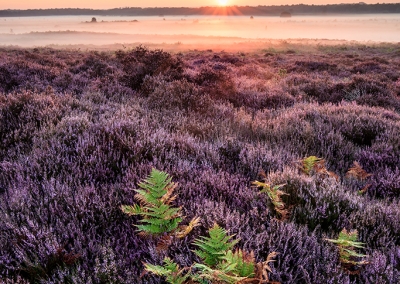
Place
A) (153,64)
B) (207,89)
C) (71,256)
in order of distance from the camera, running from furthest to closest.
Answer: (153,64) → (207,89) → (71,256)

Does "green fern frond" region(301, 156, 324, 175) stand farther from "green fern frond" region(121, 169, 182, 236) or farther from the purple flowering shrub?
"green fern frond" region(121, 169, 182, 236)

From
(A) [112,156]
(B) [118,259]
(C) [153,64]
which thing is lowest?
(B) [118,259]

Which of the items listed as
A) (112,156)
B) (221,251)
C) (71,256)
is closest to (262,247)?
(221,251)

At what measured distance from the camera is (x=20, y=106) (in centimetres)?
500

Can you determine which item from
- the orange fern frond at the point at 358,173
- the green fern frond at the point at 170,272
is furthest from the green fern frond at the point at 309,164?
the green fern frond at the point at 170,272

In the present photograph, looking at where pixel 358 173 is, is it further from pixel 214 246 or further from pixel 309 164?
pixel 214 246

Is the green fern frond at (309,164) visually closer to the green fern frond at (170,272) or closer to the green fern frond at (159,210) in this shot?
the green fern frond at (159,210)

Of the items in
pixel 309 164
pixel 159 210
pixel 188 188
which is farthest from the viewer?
pixel 309 164

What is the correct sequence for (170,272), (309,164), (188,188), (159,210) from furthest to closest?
(309,164)
(188,188)
(159,210)
(170,272)

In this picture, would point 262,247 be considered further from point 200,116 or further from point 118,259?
point 200,116

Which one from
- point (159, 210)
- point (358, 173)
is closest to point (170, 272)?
point (159, 210)

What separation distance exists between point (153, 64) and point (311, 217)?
7472 millimetres

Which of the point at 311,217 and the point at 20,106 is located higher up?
the point at 20,106

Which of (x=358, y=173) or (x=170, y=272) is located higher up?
(x=170, y=272)
